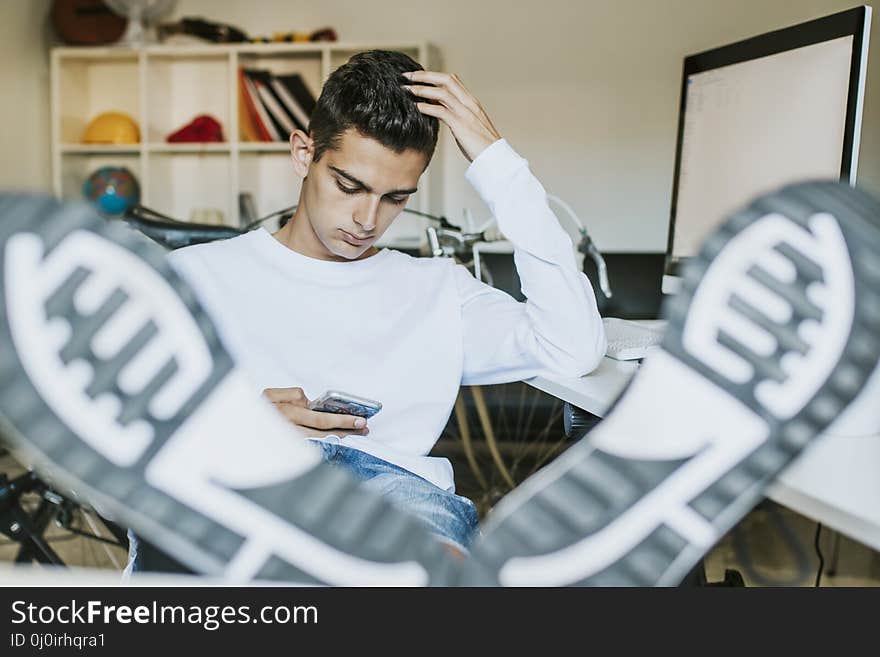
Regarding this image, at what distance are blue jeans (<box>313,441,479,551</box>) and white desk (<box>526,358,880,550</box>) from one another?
0.23 m

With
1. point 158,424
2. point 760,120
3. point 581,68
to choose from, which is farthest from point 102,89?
point 158,424

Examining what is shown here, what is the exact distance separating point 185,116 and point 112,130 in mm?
363

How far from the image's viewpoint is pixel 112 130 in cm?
359

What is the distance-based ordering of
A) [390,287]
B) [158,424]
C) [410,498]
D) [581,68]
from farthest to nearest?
[581,68], [390,287], [410,498], [158,424]

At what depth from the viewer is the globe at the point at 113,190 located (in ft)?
11.8

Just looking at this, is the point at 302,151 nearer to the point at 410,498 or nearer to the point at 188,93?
the point at 410,498

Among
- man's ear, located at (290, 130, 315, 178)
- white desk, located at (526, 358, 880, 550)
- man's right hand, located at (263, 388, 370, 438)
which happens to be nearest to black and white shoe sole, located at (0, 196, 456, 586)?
white desk, located at (526, 358, 880, 550)

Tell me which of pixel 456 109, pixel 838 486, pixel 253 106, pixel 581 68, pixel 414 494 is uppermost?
pixel 581 68

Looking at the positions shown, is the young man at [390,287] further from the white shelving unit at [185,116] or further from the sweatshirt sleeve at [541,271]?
the white shelving unit at [185,116]

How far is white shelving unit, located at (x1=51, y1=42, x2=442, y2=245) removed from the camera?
11.7 feet

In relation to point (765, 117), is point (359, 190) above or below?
below
